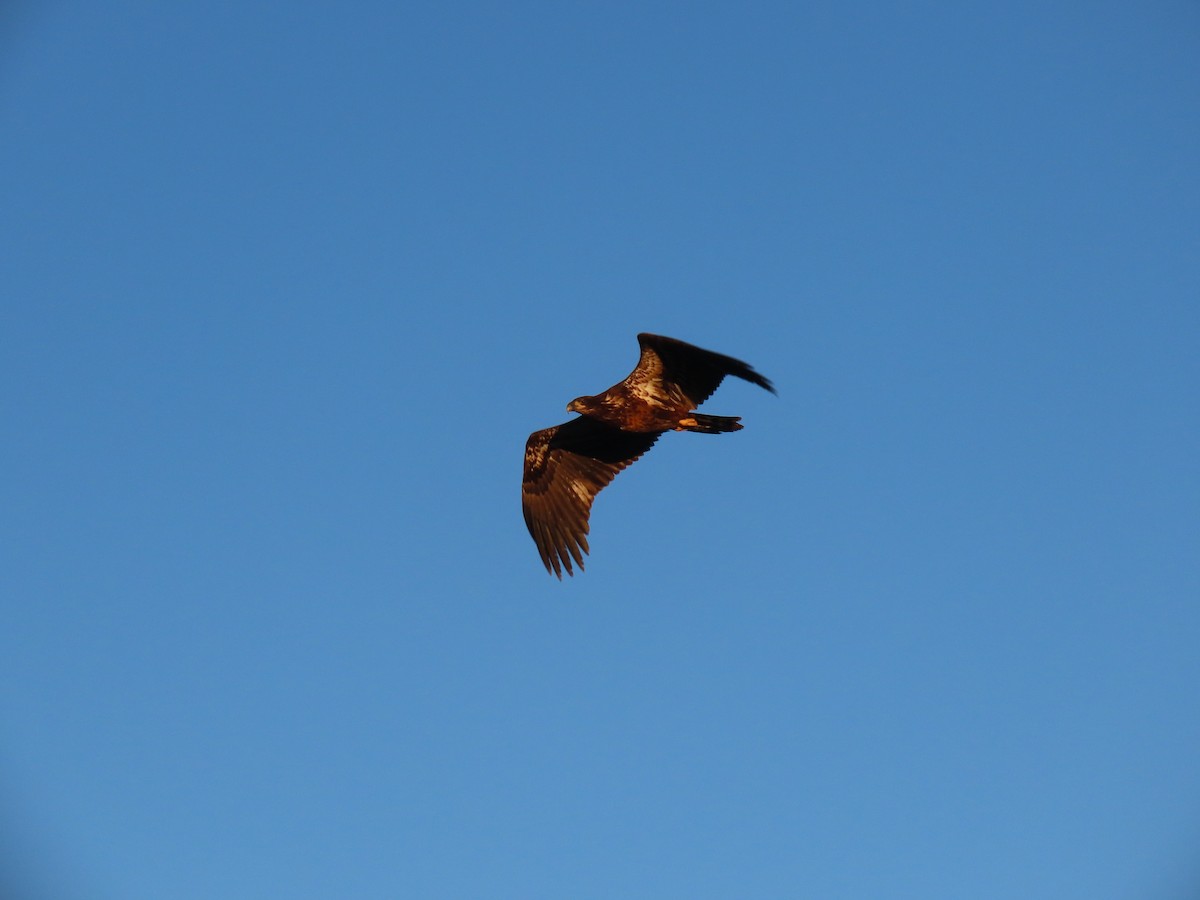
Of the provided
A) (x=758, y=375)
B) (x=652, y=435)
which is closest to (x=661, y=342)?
(x=758, y=375)

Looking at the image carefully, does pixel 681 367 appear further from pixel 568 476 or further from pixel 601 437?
pixel 568 476

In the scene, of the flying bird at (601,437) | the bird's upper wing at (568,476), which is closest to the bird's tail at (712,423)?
the flying bird at (601,437)

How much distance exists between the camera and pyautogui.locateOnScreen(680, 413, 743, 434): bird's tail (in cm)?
1409

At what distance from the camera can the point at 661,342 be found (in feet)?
45.2

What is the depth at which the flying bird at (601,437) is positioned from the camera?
14.2m

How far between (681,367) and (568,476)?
10.5 feet

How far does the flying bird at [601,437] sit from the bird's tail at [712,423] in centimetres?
1

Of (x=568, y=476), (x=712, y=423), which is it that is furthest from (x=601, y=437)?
(x=712, y=423)

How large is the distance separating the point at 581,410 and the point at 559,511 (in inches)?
83.2

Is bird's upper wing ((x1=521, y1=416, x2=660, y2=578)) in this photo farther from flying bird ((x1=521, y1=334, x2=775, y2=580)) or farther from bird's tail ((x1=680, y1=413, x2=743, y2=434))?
bird's tail ((x1=680, y1=413, x2=743, y2=434))

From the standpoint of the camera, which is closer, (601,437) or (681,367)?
(681,367)

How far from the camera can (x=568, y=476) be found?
1664 centimetres

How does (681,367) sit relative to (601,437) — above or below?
below

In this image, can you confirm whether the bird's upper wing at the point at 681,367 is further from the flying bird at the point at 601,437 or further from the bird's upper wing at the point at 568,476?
the bird's upper wing at the point at 568,476
